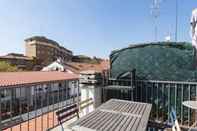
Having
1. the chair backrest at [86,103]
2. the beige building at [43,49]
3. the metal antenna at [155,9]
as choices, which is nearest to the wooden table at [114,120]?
the chair backrest at [86,103]

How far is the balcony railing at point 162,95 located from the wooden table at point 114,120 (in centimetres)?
164

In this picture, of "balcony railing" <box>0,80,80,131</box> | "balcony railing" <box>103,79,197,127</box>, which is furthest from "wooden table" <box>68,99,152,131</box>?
"balcony railing" <box>103,79,197,127</box>

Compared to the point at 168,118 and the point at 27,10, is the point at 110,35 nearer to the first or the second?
the point at 27,10

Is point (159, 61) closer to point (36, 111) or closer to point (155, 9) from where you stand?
point (36, 111)

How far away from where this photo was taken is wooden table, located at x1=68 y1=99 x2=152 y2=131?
7.21 ft

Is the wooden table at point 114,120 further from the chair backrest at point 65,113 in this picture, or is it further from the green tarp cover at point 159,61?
the green tarp cover at point 159,61

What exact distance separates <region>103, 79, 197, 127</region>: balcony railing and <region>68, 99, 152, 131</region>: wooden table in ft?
5.38

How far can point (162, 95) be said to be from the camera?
4617 millimetres

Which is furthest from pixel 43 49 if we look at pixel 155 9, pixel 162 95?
pixel 162 95

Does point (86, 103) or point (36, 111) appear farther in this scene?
point (36, 111)

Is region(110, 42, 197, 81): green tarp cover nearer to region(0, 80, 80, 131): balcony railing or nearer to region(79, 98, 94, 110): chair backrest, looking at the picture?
region(79, 98, 94, 110): chair backrest

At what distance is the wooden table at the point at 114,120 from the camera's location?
220 centimetres

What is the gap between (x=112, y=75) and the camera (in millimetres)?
5680

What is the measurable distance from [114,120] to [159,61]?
293 cm
